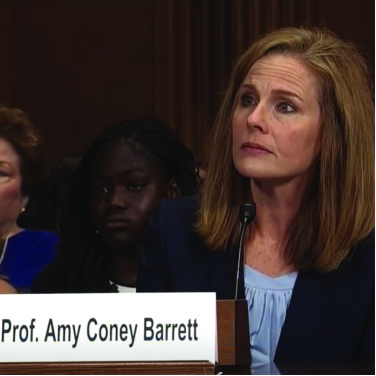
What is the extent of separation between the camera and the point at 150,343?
115 cm

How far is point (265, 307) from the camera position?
1730 millimetres

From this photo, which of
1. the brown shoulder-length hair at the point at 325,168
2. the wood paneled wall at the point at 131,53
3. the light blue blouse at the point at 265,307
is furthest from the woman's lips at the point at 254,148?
the wood paneled wall at the point at 131,53

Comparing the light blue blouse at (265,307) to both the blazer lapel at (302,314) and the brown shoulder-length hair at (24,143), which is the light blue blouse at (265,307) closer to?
the blazer lapel at (302,314)

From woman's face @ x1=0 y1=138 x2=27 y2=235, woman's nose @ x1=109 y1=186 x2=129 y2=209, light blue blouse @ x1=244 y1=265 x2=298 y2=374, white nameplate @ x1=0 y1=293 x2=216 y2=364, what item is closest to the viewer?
white nameplate @ x1=0 y1=293 x2=216 y2=364

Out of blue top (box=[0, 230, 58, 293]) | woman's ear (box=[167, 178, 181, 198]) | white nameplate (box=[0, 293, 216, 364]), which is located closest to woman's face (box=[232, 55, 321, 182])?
woman's ear (box=[167, 178, 181, 198])

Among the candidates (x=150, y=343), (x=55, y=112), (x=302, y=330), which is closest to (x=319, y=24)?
(x=55, y=112)

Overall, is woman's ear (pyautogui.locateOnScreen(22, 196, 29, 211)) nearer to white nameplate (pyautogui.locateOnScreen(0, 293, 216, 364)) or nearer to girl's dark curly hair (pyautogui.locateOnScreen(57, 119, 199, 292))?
girl's dark curly hair (pyautogui.locateOnScreen(57, 119, 199, 292))

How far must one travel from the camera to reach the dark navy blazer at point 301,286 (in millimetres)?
1665

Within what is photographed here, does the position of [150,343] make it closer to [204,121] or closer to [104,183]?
[104,183]

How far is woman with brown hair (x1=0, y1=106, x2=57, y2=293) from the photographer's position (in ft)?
7.46

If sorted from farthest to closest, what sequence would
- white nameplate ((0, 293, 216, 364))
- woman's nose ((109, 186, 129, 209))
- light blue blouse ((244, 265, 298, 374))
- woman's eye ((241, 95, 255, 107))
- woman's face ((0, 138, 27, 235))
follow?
1. woman's face ((0, 138, 27, 235))
2. woman's nose ((109, 186, 129, 209))
3. woman's eye ((241, 95, 255, 107))
4. light blue blouse ((244, 265, 298, 374))
5. white nameplate ((0, 293, 216, 364))

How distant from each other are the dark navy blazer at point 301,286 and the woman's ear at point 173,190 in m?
0.39

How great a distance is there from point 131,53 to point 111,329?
4.78 feet

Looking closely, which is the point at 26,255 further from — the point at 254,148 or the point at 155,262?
the point at 254,148
